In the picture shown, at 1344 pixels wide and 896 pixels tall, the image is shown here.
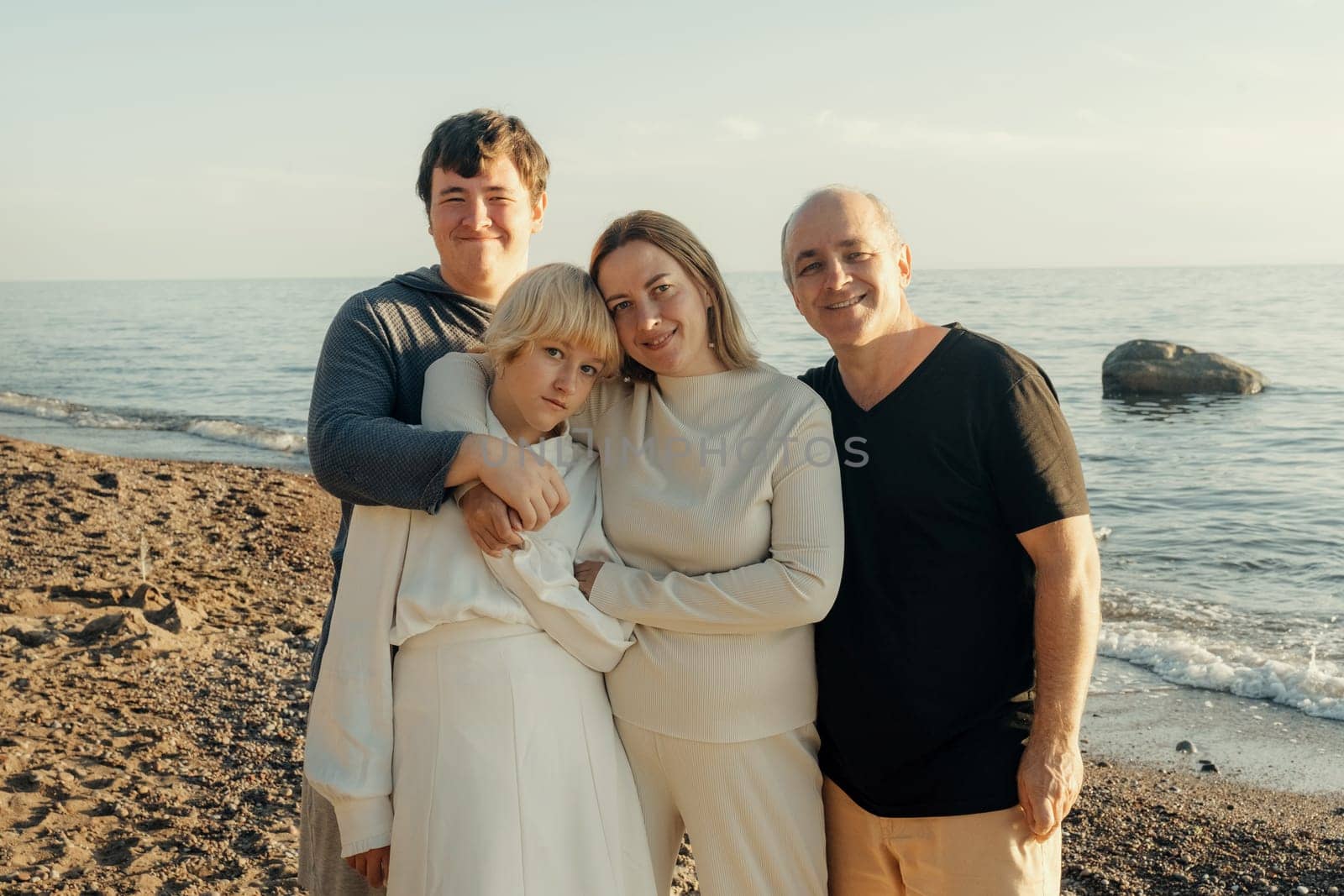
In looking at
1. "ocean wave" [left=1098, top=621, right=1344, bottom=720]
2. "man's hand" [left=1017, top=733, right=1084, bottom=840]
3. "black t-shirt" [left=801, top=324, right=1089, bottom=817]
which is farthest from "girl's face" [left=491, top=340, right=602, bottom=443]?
"ocean wave" [left=1098, top=621, right=1344, bottom=720]

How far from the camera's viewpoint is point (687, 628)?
238 cm

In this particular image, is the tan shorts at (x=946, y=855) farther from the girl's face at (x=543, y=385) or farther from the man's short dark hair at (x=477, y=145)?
the man's short dark hair at (x=477, y=145)

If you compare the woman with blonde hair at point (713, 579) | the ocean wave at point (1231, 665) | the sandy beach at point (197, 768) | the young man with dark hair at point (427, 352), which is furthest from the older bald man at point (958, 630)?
the ocean wave at point (1231, 665)

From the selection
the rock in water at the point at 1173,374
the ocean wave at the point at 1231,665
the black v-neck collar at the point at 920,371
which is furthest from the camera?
the rock in water at the point at 1173,374

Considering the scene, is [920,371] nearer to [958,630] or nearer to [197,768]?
[958,630]

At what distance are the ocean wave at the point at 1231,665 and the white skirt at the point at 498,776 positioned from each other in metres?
5.44

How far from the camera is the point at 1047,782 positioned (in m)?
2.33

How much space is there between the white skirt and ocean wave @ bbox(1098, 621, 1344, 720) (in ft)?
17.8

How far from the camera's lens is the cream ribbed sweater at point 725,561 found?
7.69ft

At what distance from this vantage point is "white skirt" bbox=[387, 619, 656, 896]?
85.8 inches

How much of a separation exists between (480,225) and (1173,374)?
18676mm

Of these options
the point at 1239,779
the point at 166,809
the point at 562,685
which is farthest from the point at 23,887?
the point at 1239,779

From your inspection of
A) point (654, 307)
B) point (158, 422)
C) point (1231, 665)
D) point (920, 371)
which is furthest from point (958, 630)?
point (158, 422)

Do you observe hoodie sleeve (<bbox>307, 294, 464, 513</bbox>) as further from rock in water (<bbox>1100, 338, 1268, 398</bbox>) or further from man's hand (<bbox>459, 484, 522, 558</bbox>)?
rock in water (<bbox>1100, 338, 1268, 398</bbox>)
